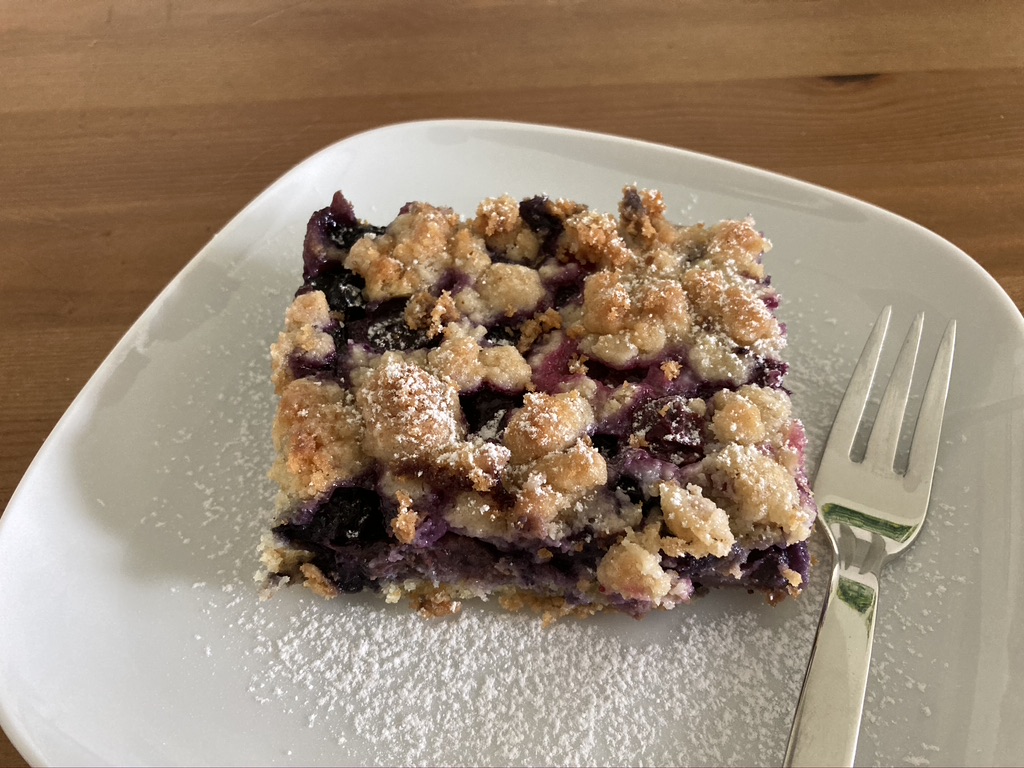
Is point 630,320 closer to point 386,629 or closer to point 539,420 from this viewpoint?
point 539,420

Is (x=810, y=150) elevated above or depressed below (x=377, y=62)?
below

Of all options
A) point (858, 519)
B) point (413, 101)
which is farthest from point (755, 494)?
point (413, 101)

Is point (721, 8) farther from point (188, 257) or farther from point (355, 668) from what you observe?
point (355, 668)

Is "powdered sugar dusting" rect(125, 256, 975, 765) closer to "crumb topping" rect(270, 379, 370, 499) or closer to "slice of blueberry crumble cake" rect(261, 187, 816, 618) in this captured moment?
"slice of blueberry crumble cake" rect(261, 187, 816, 618)

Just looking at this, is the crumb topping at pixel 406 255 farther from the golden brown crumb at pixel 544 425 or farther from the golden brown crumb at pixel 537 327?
the golden brown crumb at pixel 544 425

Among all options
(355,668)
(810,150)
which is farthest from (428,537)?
(810,150)

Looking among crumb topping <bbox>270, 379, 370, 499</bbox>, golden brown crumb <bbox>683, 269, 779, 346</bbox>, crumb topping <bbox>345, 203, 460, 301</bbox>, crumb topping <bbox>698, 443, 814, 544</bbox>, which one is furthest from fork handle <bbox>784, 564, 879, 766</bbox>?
crumb topping <bbox>345, 203, 460, 301</bbox>
